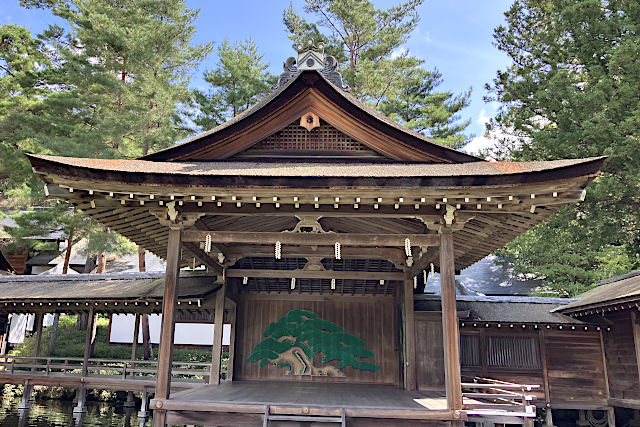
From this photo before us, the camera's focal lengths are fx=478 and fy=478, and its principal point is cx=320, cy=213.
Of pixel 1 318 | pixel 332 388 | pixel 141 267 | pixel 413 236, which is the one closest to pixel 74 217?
pixel 141 267

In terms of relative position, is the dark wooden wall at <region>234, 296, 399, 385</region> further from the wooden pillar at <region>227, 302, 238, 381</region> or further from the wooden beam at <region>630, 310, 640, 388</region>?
the wooden beam at <region>630, 310, 640, 388</region>

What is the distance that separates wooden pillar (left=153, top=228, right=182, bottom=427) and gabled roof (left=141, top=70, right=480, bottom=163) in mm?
1922

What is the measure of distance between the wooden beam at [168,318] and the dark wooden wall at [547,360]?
29.0ft

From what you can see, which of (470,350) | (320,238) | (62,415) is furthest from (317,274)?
(62,415)

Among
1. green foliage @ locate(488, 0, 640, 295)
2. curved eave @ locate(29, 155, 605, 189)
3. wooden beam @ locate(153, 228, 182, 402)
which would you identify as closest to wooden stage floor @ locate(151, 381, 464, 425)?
wooden beam @ locate(153, 228, 182, 402)

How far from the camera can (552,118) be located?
20.1 m

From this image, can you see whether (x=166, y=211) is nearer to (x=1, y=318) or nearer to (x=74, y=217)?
(x=74, y=217)

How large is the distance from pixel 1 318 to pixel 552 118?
26089 mm

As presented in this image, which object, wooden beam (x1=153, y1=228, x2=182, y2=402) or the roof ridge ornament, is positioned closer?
wooden beam (x1=153, y1=228, x2=182, y2=402)

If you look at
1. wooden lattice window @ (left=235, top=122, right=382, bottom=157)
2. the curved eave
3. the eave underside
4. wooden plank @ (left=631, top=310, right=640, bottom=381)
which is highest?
wooden lattice window @ (left=235, top=122, right=382, bottom=157)

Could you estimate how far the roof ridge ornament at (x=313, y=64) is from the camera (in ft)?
31.8

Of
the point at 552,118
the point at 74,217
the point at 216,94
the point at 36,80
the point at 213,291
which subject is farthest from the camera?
the point at 216,94

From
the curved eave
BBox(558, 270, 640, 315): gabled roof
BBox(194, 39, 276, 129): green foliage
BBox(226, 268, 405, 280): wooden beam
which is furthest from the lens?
BBox(194, 39, 276, 129): green foliage

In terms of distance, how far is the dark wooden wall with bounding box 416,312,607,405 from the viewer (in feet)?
43.6
